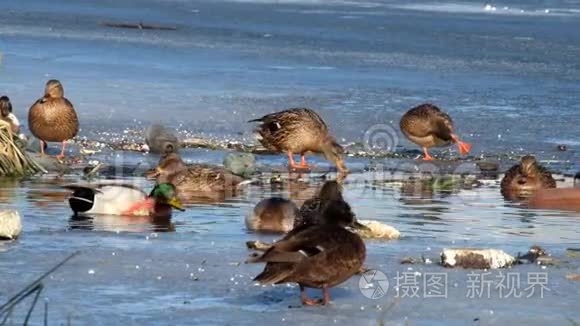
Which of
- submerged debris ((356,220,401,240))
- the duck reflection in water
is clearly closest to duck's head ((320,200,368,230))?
submerged debris ((356,220,401,240))

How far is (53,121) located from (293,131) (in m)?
2.04

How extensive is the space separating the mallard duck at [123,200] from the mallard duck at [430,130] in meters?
4.19

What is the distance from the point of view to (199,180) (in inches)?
416

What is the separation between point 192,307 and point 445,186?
16.5ft

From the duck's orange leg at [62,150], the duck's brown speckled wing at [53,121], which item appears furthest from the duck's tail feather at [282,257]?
the duck's brown speckled wing at [53,121]

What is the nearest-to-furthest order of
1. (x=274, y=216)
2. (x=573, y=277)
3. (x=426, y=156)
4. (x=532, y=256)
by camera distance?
(x=573, y=277)
(x=532, y=256)
(x=274, y=216)
(x=426, y=156)

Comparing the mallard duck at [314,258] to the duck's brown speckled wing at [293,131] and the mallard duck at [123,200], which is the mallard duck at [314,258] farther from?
the duck's brown speckled wing at [293,131]

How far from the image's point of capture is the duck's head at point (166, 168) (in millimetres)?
10672

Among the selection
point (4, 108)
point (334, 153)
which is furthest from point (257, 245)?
point (4, 108)

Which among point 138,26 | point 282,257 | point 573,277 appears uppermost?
point 138,26

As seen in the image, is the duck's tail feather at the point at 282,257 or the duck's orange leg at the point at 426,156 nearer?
the duck's tail feather at the point at 282,257

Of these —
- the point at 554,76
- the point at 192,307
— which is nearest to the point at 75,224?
the point at 192,307

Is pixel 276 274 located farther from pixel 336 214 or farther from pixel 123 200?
pixel 123 200

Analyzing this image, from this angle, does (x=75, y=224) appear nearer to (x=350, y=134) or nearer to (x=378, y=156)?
(x=378, y=156)
